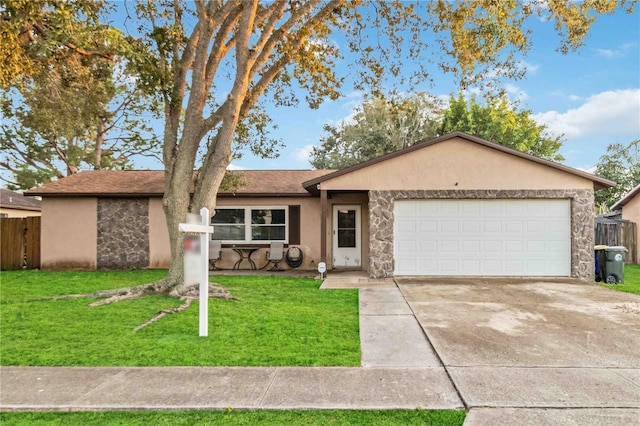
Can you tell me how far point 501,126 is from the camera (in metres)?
24.4

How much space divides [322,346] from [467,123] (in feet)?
78.3

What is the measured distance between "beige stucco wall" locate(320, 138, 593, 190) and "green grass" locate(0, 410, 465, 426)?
819 centimetres

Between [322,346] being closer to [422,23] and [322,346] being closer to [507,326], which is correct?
[507,326]

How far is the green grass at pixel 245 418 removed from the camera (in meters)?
3.07

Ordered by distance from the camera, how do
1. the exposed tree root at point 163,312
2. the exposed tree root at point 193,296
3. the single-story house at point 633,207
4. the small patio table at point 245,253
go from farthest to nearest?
the single-story house at point 633,207 < the small patio table at point 245,253 < the exposed tree root at point 193,296 < the exposed tree root at point 163,312

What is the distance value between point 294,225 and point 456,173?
5577 millimetres

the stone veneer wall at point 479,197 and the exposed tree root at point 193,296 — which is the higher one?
the stone veneer wall at point 479,197

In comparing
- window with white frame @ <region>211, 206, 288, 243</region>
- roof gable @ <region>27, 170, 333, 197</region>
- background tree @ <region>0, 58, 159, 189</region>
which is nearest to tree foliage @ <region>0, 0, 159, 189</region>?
background tree @ <region>0, 58, 159, 189</region>

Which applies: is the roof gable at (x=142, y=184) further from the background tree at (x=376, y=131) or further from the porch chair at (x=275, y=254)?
the background tree at (x=376, y=131)

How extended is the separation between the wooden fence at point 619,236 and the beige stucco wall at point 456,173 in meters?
6.02

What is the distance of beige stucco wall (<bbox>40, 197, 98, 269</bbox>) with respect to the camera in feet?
43.1

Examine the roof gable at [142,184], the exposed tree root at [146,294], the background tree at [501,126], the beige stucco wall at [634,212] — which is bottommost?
the exposed tree root at [146,294]

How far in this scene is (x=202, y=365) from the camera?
14.1 ft

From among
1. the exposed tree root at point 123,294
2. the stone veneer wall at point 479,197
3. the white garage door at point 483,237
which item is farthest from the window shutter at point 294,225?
the exposed tree root at point 123,294
